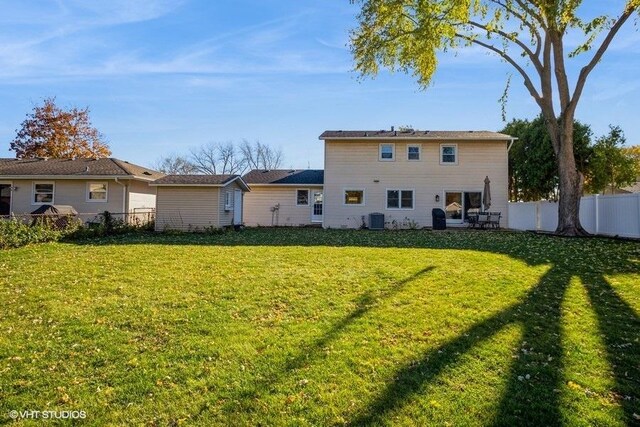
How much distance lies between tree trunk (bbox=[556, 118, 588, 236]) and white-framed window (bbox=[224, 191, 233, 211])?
14403mm

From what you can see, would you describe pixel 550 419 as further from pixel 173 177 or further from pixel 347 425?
pixel 173 177

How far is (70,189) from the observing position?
19688 millimetres

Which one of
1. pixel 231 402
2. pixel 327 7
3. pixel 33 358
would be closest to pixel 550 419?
pixel 231 402

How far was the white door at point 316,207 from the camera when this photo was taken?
2266 cm

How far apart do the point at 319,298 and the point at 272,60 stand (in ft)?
42.2

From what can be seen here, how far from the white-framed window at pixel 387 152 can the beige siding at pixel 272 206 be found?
13.8ft

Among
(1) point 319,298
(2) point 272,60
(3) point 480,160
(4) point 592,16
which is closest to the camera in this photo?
(1) point 319,298

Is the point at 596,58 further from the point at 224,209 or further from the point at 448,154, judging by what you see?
the point at 224,209

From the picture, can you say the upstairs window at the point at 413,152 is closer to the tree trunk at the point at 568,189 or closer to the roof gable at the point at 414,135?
the roof gable at the point at 414,135

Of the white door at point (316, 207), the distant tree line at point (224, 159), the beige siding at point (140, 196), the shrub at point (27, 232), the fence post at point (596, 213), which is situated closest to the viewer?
the shrub at point (27, 232)

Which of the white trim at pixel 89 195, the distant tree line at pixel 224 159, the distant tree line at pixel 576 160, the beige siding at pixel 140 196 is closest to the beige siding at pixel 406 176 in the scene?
the distant tree line at pixel 576 160

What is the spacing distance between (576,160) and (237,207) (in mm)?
22247

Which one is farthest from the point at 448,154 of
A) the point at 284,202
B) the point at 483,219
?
the point at 284,202

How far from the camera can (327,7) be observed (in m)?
14.7
